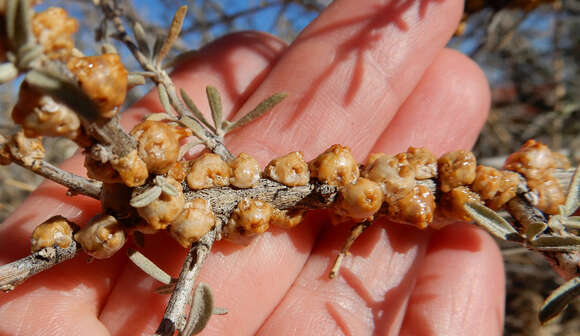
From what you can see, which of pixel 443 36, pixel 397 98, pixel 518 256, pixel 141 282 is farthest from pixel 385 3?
pixel 518 256

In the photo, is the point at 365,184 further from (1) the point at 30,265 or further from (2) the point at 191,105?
(1) the point at 30,265

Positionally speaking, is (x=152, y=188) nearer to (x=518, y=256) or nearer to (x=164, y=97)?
(x=164, y=97)

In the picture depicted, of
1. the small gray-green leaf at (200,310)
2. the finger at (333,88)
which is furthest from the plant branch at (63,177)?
the finger at (333,88)

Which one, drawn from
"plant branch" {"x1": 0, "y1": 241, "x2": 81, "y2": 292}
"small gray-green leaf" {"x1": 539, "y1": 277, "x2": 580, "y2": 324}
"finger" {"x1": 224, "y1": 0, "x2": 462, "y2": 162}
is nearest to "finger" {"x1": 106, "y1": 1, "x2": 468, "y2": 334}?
"finger" {"x1": 224, "y1": 0, "x2": 462, "y2": 162}

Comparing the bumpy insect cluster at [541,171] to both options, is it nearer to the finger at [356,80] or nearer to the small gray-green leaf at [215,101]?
the finger at [356,80]

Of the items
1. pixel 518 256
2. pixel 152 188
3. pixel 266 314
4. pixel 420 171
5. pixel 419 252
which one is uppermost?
pixel 152 188

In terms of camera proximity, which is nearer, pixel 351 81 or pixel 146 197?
pixel 146 197

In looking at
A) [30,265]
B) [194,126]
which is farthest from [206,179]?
[30,265]
